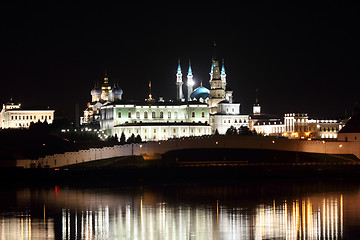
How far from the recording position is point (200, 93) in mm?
117375

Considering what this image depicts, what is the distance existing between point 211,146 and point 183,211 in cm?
3634

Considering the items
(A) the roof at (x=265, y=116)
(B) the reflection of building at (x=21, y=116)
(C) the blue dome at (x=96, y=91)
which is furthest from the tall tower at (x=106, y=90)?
(A) the roof at (x=265, y=116)

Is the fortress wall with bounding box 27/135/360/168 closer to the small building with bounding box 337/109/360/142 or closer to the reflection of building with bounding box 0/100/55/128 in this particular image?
the small building with bounding box 337/109/360/142

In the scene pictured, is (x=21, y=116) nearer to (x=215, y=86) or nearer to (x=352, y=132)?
(x=215, y=86)

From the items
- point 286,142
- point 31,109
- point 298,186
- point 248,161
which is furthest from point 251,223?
point 31,109

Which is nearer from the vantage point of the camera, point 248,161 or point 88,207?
point 88,207

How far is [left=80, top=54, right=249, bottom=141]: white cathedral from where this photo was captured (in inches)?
3873

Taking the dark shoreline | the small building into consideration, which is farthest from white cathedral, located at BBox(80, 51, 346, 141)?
the dark shoreline

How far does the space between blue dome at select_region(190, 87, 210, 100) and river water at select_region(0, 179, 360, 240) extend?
63.9m

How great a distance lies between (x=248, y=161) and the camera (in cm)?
6912

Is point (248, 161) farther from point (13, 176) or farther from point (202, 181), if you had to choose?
point (13, 176)

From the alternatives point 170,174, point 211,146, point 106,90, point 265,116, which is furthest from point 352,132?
point 265,116

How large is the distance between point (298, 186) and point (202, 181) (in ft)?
25.1

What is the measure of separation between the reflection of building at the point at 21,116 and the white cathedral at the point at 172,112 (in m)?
7.67
